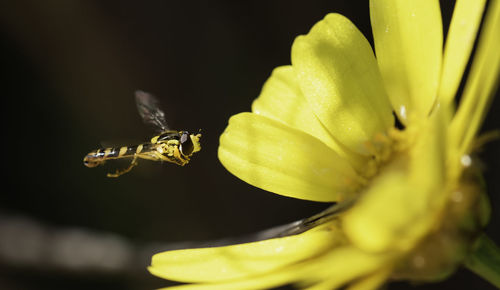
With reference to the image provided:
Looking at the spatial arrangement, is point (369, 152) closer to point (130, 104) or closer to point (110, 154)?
point (110, 154)

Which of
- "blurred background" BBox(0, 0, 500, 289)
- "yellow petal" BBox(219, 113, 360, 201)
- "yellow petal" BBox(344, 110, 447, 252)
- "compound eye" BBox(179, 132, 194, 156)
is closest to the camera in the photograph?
"yellow petal" BBox(344, 110, 447, 252)

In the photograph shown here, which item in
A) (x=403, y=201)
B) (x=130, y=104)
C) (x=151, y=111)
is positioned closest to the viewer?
(x=403, y=201)

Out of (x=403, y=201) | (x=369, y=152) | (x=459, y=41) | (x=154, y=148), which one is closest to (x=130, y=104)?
(x=154, y=148)

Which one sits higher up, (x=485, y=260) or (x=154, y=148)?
(x=154, y=148)

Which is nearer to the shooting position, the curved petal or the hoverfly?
the curved petal

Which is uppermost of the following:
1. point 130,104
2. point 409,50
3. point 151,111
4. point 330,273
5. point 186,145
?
Result: point 130,104

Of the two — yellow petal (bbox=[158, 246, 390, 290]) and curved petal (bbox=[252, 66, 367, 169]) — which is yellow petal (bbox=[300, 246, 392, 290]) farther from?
curved petal (bbox=[252, 66, 367, 169])

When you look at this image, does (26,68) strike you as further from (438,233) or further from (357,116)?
(438,233)

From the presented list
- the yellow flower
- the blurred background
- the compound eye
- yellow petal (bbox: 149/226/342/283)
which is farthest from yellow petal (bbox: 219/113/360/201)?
the blurred background
